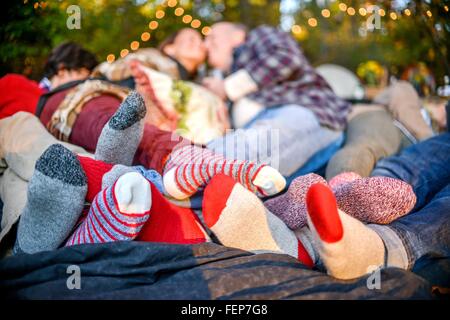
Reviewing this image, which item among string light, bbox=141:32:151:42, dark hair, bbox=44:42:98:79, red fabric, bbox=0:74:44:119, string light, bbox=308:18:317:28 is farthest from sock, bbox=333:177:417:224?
string light, bbox=308:18:317:28

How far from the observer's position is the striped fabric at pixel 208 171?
1021 millimetres

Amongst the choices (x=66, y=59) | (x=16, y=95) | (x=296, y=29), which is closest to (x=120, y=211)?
(x=16, y=95)

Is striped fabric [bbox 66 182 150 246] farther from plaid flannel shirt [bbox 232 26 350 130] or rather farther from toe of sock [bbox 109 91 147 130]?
plaid flannel shirt [bbox 232 26 350 130]

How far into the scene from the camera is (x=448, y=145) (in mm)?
1313

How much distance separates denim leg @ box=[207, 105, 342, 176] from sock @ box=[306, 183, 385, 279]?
53cm

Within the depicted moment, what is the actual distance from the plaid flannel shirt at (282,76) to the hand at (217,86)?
110 millimetres

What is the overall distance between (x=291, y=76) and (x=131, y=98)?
1.03 metres

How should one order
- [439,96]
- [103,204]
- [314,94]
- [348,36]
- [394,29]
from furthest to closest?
1. [348,36]
2. [394,29]
3. [439,96]
4. [314,94]
5. [103,204]

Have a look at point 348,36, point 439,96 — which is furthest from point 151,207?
point 348,36

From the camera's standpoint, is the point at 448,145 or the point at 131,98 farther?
the point at 448,145

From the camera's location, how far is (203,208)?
36.7 inches
